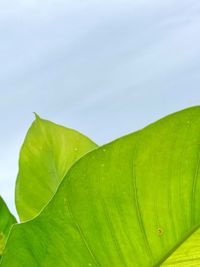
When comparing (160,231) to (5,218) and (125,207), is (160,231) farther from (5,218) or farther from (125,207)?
(5,218)

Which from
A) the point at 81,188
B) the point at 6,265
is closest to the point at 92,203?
the point at 81,188

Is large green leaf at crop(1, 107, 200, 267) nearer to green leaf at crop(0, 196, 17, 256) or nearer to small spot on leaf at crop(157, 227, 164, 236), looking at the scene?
small spot on leaf at crop(157, 227, 164, 236)

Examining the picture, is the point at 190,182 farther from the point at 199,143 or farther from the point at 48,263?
the point at 48,263

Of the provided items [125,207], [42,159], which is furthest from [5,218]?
[125,207]

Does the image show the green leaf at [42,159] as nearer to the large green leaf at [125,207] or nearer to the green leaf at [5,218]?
the green leaf at [5,218]

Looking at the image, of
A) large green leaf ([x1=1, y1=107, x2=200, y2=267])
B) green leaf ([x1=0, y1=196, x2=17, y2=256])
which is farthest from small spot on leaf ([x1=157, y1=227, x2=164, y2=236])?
green leaf ([x1=0, y1=196, x2=17, y2=256])

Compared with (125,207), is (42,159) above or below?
above
